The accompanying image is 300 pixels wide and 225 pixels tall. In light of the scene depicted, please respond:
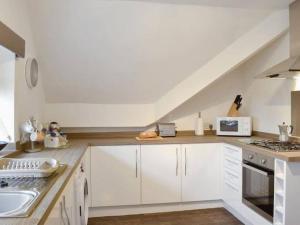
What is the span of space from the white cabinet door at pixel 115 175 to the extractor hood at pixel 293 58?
1.62m

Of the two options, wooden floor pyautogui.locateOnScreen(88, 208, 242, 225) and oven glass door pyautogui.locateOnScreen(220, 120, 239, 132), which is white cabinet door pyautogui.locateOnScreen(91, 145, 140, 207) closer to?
wooden floor pyautogui.locateOnScreen(88, 208, 242, 225)

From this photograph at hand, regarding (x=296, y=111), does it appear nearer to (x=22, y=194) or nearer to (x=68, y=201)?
(x=68, y=201)

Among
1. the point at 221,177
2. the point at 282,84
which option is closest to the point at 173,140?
the point at 221,177

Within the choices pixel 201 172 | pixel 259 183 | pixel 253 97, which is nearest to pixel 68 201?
pixel 259 183

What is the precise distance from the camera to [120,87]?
3.30 m

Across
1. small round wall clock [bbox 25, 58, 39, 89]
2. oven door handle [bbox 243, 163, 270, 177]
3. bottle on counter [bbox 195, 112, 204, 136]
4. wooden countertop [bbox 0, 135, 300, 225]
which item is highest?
small round wall clock [bbox 25, 58, 39, 89]

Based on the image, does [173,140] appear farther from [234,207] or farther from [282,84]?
[282,84]

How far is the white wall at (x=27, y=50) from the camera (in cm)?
212

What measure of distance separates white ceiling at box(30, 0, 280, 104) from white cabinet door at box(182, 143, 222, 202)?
0.86m

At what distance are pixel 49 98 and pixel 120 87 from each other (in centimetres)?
88

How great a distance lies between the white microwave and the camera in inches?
134

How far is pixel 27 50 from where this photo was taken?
2.56 meters

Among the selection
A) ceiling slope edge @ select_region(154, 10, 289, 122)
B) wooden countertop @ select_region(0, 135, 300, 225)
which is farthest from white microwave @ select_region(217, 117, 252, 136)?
ceiling slope edge @ select_region(154, 10, 289, 122)

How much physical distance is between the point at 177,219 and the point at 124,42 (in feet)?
6.56
